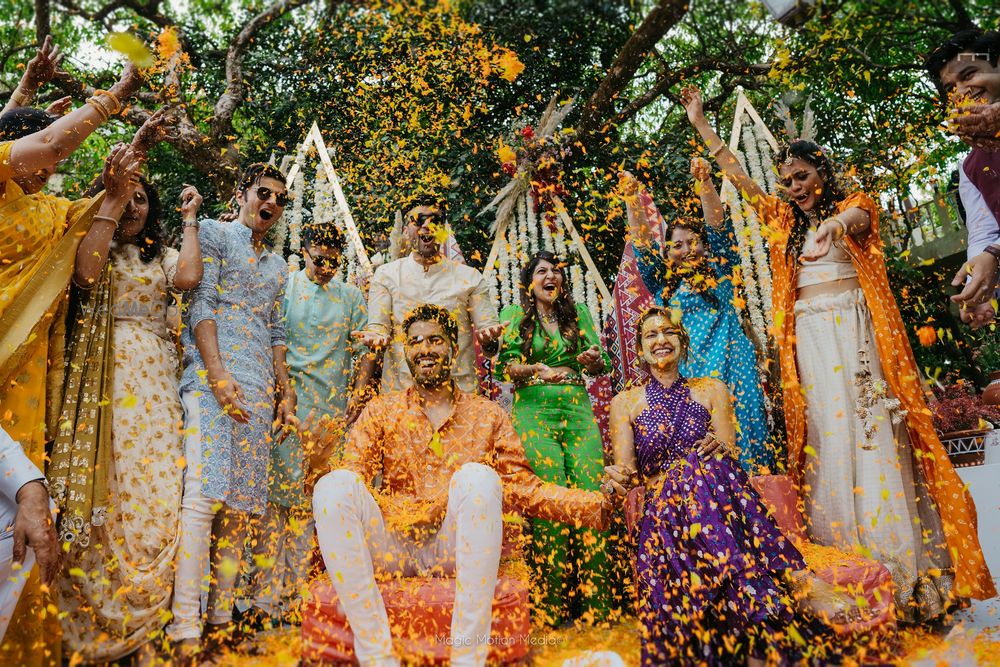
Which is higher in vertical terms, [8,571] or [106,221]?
[106,221]

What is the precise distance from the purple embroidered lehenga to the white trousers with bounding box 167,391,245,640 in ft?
6.05

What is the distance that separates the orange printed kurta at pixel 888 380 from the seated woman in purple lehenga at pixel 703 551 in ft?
2.11

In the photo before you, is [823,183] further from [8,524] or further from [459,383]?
[8,524]

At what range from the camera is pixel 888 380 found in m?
3.38

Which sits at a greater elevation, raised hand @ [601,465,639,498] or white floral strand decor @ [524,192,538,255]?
white floral strand decor @ [524,192,538,255]

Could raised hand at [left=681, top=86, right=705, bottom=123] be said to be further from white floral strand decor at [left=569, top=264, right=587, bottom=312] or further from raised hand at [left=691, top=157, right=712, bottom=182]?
white floral strand decor at [left=569, top=264, right=587, bottom=312]

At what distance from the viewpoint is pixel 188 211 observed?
10.6 ft

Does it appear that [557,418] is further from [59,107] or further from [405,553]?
[59,107]

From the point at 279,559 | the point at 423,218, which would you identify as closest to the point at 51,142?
the point at 423,218

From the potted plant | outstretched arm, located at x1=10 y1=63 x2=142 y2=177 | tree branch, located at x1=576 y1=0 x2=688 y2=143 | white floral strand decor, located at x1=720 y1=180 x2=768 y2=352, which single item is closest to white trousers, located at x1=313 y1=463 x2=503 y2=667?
outstretched arm, located at x1=10 y1=63 x2=142 y2=177

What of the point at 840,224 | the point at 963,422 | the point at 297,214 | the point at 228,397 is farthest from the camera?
the point at 963,422

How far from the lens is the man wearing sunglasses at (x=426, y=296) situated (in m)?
4.05

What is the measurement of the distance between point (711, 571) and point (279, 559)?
237 cm

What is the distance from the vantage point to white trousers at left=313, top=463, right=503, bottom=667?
7.81ft
